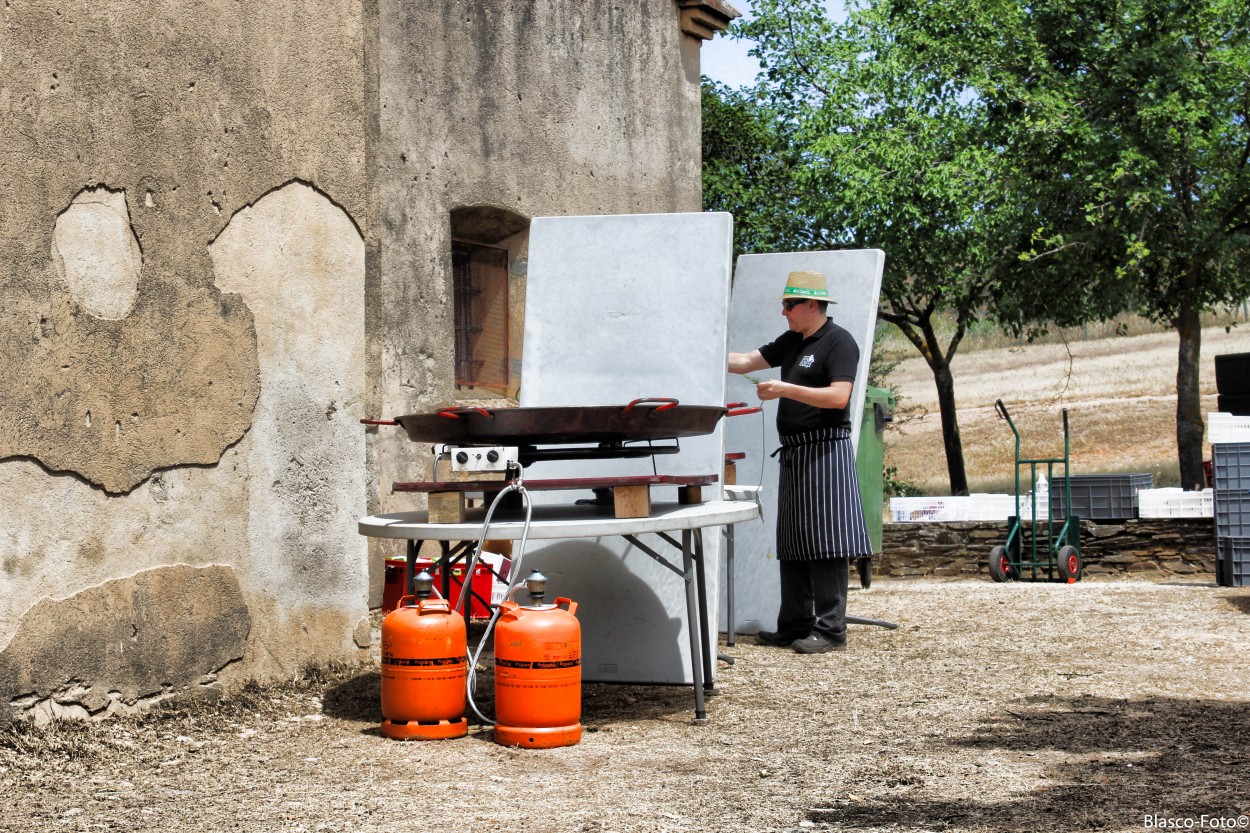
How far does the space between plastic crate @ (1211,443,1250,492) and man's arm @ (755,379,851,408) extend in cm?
509

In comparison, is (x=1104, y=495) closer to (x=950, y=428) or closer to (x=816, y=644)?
(x=816, y=644)

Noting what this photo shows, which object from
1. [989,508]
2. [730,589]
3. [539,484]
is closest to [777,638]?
[730,589]

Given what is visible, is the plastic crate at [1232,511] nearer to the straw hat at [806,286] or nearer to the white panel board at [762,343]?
the white panel board at [762,343]

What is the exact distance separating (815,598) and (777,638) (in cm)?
37

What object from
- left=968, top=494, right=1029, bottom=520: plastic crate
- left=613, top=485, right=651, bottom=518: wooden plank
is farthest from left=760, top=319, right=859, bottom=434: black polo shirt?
left=968, top=494, right=1029, bottom=520: plastic crate

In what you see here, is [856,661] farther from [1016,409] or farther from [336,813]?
[1016,409]

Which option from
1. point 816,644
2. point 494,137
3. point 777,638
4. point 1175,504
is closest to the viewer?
point 816,644

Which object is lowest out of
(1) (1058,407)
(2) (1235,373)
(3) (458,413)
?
(3) (458,413)

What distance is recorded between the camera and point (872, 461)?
1001 cm

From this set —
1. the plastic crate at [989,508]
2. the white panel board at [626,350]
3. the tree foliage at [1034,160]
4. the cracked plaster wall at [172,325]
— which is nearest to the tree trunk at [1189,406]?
the tree foliage at [1034,160]

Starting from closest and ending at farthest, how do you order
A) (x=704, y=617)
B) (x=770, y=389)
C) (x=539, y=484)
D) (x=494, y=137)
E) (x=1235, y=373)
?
(x=539, y=484)
(x=704, y=617)
(x=770, y=389)
(x=494, y=137)
(x=1235, y=373)

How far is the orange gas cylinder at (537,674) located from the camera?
4441 mm

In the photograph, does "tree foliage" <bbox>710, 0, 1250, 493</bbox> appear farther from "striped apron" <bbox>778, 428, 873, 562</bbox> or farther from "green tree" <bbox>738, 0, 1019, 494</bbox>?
"striped apron" <bbox>778, 428, 873, 562</bbox>

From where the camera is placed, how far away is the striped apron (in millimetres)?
6398
